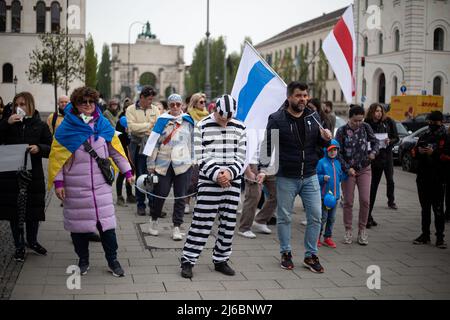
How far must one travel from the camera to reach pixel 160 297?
5.43m

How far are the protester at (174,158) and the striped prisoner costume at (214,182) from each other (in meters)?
1.75

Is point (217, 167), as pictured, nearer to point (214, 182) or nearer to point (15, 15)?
point (214, 182)

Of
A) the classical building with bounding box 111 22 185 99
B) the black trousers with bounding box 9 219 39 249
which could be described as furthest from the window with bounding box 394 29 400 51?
the classical building with bounding box 111 22 185 99

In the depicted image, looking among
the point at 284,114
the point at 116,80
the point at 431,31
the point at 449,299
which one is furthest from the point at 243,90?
the point at 116,80

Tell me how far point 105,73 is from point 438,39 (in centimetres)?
8931

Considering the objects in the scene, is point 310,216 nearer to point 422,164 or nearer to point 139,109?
point 422,164

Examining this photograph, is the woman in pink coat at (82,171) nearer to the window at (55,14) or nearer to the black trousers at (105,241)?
the black trousers at (105,241)

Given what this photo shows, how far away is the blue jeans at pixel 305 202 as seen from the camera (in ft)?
21.4

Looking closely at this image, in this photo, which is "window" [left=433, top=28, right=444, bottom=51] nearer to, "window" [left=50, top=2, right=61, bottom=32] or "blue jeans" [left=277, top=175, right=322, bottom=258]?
"window" [left=50, top=2, right=61, bottom=32]

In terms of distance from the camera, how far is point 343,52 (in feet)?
26.7

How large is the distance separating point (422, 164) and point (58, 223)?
5514 millimetres

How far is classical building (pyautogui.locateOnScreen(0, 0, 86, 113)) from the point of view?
57.9 meters

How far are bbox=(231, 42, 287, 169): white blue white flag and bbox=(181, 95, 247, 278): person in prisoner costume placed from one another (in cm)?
109

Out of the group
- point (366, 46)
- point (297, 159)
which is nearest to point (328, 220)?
point (297, 159)
